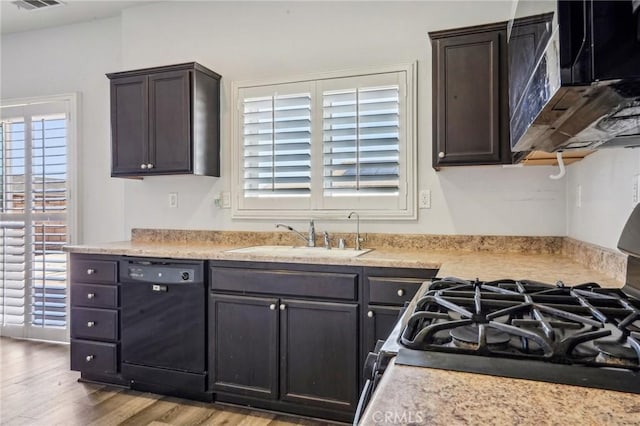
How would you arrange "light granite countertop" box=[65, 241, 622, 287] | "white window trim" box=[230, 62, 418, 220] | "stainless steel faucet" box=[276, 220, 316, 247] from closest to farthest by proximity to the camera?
"light granite countertop" box=[65, 241, 622, 287]
"white window trim" box=[230, 62, 418, 220]
"stainless steel faucet" box=[276, 220, 316, 247]

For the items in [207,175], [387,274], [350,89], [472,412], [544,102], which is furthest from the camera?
[207,175]

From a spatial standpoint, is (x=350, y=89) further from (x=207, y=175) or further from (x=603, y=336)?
(x=603, y=336)

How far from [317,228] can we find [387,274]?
34.3 inches

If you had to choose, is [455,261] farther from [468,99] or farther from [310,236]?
[310,236]

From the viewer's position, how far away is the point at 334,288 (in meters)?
2.26

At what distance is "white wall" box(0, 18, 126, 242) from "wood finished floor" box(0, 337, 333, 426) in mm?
1217

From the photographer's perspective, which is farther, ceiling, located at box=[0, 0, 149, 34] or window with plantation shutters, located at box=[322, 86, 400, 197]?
ceiling, located at box=[0, 0, 149, 34]

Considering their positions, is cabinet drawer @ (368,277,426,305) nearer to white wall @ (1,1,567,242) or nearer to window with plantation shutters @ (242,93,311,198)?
white wall @ (1,1,567,242)

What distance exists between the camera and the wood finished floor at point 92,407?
232 centimetres

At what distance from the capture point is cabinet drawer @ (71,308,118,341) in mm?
2746

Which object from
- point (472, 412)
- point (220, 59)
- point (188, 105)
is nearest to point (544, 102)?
point (472, 412)

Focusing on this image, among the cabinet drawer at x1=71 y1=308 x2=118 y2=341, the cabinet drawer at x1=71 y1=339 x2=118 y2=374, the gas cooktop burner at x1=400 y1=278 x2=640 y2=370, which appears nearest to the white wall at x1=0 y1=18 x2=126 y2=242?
the cabinet drawer at x1=71 y1=308 x2=118 y2=341

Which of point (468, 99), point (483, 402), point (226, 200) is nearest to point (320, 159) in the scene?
point (226, 200)

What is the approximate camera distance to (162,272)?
258 centimetres
